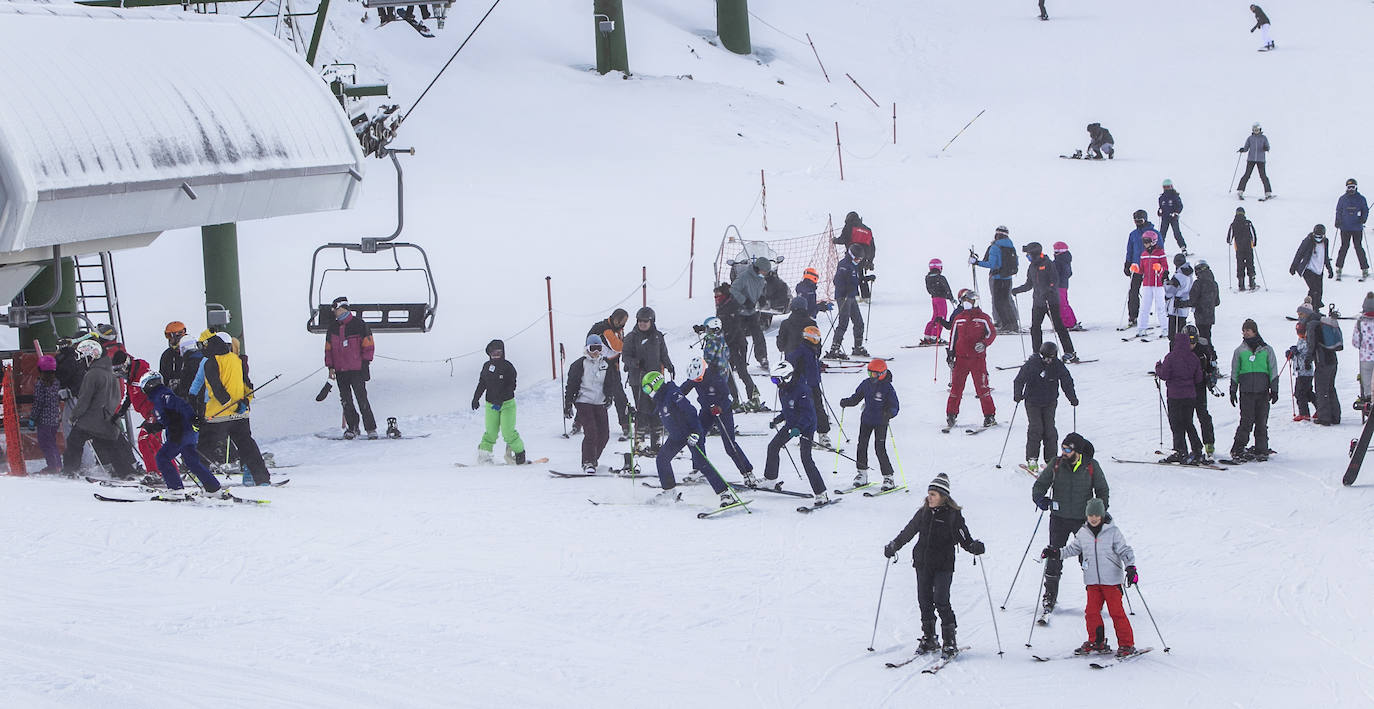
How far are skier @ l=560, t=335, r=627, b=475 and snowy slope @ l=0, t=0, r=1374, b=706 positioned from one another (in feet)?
1.43

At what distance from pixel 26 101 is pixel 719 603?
753 cm

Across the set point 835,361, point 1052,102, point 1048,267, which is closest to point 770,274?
point 835,361

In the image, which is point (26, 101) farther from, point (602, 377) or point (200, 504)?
point (602, 377)

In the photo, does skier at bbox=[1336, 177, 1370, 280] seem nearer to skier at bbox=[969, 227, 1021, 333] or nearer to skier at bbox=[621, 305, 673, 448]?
skier at bbox=[969, 227, 1021, 333]

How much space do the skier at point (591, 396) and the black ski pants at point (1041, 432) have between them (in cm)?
416

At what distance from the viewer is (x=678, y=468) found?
14.1 m

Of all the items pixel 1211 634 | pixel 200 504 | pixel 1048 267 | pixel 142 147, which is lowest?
pixel 1211 634

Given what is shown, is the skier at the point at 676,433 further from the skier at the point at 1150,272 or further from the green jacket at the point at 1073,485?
the skier at the point at 1150,272

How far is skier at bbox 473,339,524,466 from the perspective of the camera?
46.6 ft

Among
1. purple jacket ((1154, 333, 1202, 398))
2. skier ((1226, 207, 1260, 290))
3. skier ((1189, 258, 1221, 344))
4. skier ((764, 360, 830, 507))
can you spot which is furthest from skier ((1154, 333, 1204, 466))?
skier ((1226, 207, 1260, 290))

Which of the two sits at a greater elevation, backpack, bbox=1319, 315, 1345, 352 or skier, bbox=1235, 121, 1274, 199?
skier, bbox=1235, 121, 1274, 199

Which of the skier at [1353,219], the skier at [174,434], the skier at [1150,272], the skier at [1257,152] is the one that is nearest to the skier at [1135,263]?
the skier at [1150,272]

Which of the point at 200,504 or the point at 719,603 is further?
the point at 200,504

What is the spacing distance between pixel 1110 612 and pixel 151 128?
9.81 metres
